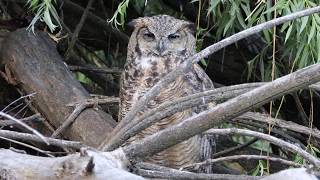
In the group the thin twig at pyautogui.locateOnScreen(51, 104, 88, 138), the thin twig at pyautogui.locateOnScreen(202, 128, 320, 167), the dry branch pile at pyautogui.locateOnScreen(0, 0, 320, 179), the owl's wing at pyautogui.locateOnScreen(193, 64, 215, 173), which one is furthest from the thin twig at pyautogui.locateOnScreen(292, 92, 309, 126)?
the thin twig at pyautogui.locateOnScreen(202, 128, 320, 167)

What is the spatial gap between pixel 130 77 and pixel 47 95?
1.56ft

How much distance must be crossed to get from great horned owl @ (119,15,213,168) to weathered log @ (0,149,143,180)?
1.52 meters

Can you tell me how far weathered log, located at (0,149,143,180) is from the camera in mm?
1290

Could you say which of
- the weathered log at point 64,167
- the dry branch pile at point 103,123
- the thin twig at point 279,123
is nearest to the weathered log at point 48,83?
the dry branch pile at point 103,123

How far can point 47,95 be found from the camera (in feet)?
9.19

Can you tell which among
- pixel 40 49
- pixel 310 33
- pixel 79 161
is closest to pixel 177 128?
pixel 79 161

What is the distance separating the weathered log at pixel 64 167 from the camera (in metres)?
1.29

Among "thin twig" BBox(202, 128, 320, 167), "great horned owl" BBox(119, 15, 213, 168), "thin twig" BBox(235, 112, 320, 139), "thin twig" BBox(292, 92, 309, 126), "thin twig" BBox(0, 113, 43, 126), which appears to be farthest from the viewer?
"thin twig" BBox(292, 92, 309, 126)

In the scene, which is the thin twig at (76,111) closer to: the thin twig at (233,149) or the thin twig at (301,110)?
the thin twig at (233,149)

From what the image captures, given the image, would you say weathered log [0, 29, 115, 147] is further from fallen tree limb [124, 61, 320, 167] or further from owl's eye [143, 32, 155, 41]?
fallen tree limb [124, 61, 320, 167]

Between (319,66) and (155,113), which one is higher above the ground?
(319,66)

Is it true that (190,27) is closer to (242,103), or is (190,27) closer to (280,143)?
(280,143)

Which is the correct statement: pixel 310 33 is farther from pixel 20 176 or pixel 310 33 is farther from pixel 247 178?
pixel 20 176

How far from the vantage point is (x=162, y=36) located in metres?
3.23
